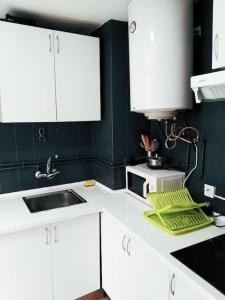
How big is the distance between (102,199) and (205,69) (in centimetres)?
123

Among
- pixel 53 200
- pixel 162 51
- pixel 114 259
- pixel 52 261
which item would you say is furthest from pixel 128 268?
pixel 162 51

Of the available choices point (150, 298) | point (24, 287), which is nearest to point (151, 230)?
point (150, 298)

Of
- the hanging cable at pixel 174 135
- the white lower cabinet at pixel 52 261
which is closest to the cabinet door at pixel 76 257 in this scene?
the white lower cabinet at pixel 52 261

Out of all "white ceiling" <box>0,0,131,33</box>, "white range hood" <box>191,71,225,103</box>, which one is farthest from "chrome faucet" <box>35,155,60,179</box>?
"white range hood" <box>191,71,225,103</box>

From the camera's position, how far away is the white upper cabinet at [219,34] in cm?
120

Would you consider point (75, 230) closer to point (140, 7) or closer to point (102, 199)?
point (102, 199)

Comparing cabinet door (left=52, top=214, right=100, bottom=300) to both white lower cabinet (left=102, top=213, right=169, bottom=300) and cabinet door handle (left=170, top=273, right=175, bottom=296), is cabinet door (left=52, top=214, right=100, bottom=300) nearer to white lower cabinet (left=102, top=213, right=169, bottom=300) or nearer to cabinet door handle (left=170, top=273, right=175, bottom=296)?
white lower cabinet (left=102, top=213, right=169, bottom=300)

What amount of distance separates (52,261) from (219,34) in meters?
1.74

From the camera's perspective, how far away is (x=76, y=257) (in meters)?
1.83

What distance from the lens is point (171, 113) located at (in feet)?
5.68

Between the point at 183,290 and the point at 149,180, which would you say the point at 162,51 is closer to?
the point at 149,180

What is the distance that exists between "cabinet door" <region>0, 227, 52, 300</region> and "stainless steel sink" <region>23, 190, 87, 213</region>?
40cm

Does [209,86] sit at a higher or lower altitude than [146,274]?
higher

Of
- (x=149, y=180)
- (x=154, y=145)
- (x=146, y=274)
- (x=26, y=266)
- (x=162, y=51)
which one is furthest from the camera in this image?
(x=154, y=145)
